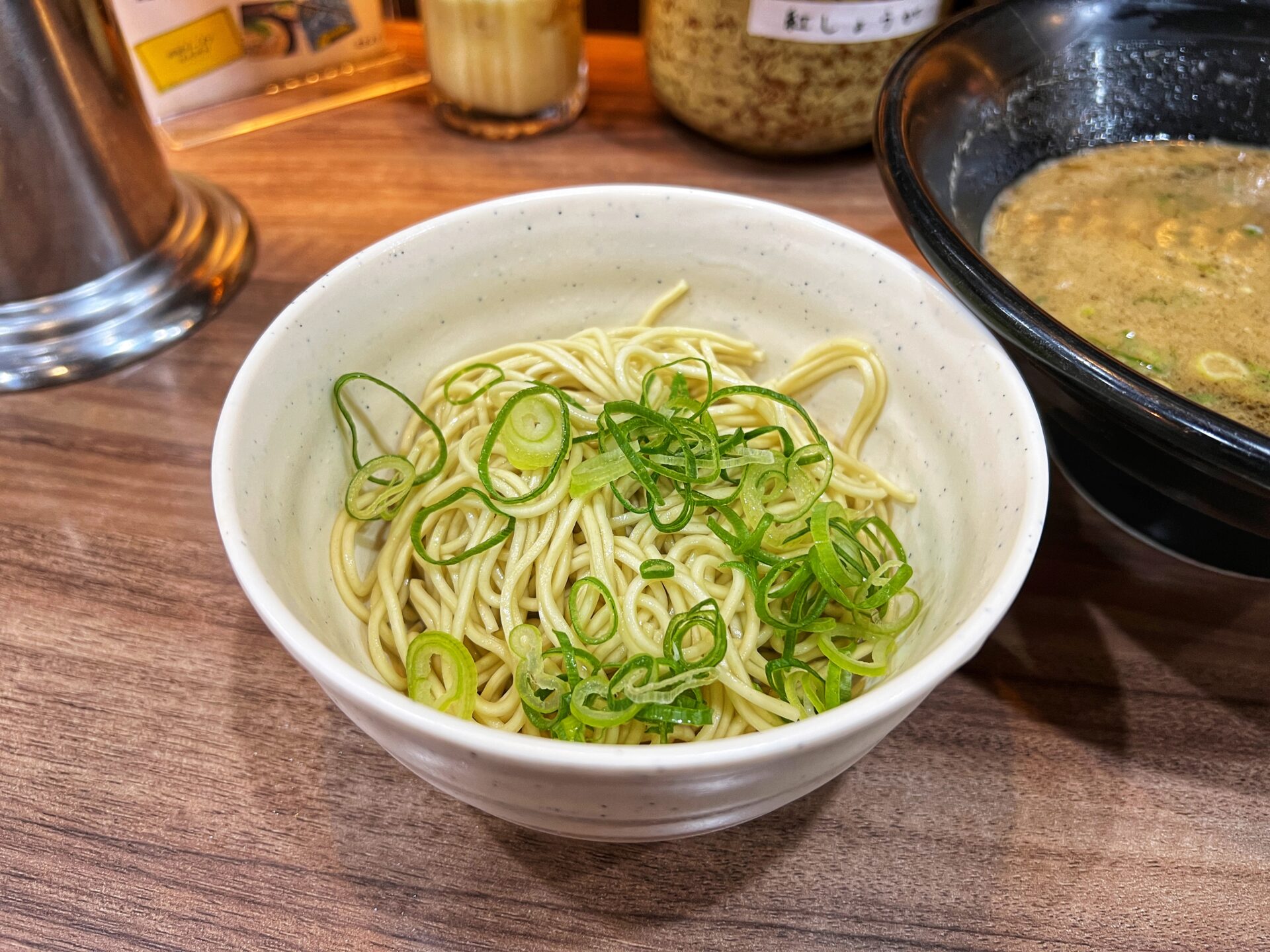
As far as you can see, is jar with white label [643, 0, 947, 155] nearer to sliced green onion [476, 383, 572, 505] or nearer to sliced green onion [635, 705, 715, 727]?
sliced green onion [476, 383, 572, 505]

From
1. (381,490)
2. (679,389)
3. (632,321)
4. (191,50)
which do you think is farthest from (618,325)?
(191,50)

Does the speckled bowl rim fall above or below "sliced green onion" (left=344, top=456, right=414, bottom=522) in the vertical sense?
above

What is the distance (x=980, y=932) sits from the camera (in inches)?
36.1

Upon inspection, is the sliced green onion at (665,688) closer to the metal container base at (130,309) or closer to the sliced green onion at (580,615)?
the sliced green onion at (580,615)

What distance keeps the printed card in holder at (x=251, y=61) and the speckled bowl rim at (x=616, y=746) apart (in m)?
1.25

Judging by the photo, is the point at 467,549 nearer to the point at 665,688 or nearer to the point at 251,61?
the point at 665,688

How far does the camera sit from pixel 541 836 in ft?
3.21

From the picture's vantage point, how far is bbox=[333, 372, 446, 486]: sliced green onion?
1.07 m

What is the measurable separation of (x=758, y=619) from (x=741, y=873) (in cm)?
28

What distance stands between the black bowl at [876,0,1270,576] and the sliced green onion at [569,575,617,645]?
52 cm

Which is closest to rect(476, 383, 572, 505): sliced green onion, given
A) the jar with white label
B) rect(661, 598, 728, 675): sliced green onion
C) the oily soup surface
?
rect(661, 598, 728, 675): sliced green onion

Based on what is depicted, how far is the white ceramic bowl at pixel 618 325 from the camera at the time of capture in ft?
2.32

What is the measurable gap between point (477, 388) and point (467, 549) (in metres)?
0.28

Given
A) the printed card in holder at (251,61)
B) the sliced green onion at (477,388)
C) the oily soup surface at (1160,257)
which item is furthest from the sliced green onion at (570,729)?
the printed card in holder at (251,61)
